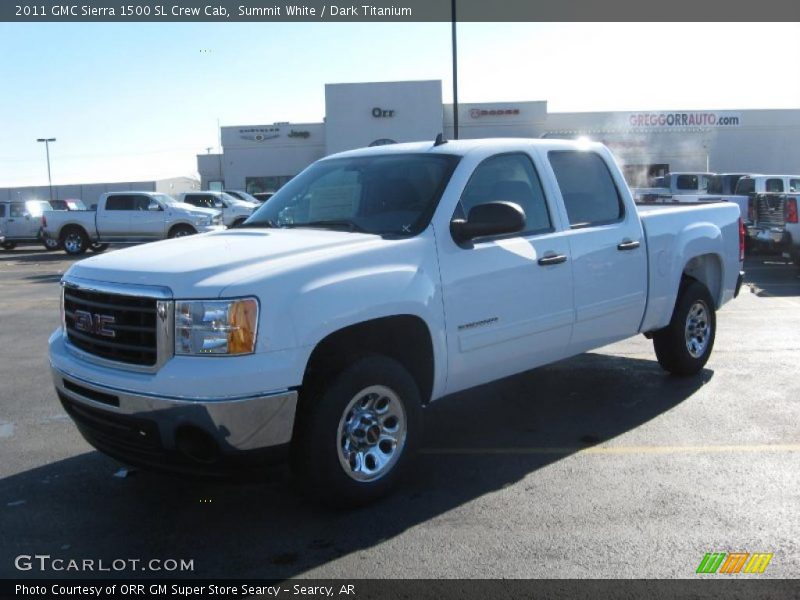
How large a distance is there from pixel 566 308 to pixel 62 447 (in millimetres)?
3623

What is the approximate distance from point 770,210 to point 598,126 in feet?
84.7

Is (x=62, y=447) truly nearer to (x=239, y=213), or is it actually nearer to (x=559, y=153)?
(x=559, y=153)

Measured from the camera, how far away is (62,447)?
5340 millimetres

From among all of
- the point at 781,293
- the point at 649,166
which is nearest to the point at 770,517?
the point at 781,293

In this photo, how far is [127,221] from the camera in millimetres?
23156

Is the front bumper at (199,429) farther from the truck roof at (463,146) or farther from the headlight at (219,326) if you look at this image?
the truck roof at (463,146)

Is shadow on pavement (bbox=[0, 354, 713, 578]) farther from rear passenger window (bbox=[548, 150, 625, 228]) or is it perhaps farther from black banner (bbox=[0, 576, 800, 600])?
rear passenger window (bbox=[548, 150, 625, 228])

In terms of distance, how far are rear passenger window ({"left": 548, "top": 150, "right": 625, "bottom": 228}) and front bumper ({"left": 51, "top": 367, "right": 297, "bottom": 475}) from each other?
110 inches

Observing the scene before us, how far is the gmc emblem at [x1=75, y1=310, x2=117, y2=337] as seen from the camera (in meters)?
3.98

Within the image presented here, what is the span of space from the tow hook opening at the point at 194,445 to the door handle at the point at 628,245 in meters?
3.45

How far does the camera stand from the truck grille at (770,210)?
1566 centimetres

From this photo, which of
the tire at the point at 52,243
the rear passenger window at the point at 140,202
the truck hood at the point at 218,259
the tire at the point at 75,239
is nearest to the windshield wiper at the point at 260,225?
the truck hood at the point at 218,259

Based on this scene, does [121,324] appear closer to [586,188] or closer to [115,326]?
[115,326]

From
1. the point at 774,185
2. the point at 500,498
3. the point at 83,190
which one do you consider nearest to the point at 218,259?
the point at 500,498
